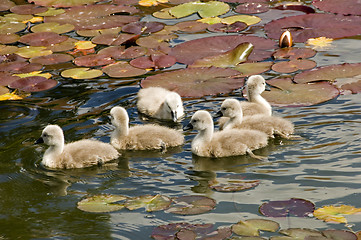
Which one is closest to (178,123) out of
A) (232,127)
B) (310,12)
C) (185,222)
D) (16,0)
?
(232,127)

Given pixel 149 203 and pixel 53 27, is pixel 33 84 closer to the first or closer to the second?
pixel 53 27

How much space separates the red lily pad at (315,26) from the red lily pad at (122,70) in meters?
2.43

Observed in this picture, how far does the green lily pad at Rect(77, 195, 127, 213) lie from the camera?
19.5 feet

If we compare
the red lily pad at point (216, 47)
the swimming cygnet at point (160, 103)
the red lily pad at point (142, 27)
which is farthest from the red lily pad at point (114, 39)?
the swimming cygnet at point (160, 103)

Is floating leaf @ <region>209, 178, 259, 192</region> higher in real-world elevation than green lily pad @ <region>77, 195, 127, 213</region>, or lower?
higher

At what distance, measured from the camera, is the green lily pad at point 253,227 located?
5301 millimetres

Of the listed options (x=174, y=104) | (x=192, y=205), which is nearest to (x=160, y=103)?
(x=174, y=104)

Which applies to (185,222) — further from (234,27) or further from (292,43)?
(234,27)

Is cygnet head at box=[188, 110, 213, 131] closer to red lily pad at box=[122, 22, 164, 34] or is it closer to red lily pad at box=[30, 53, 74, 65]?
red lily pad at box=[30, 53, 74, 65]

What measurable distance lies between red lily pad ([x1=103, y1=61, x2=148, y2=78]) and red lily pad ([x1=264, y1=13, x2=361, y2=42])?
7.96 feet

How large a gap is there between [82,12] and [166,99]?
4679 millimetres

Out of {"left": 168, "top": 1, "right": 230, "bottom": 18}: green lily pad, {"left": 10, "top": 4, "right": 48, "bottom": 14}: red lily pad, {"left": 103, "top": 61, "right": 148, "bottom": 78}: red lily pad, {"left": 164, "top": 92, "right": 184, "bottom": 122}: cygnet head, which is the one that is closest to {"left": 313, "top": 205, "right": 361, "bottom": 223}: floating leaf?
{"left": 164, "top": 92, "right": 184, "bottom": 122}: cygnet head

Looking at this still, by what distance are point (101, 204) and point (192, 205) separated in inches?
34.1

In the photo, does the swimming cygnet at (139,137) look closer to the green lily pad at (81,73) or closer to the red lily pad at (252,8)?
the green lily pad at (81,73)
